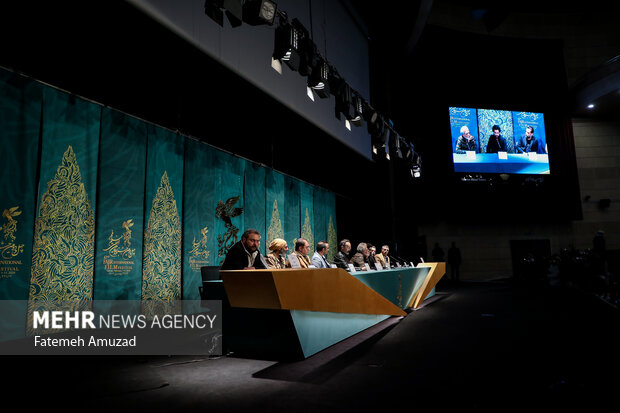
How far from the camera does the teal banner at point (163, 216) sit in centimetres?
455

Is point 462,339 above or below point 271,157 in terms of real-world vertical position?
below

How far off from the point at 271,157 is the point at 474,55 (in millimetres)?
8840

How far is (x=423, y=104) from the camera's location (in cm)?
1167

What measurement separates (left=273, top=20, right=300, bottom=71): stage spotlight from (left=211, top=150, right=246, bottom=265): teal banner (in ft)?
6.86

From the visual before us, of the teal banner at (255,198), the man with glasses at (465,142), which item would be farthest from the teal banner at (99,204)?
the man with glasses at (465,142)

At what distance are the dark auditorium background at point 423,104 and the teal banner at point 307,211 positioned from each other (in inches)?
10.7

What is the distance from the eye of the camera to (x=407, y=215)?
37.7 feet

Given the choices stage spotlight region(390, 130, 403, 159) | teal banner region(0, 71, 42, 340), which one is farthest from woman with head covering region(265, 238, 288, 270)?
stage spotlight region(390, 130, 403, 159)

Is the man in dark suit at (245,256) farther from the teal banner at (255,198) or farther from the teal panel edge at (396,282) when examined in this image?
the teal banner at (255,198)

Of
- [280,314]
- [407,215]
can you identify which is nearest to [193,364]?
[280,314]

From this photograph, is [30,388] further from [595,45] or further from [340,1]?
[595,45]

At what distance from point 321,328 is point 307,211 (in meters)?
5.56

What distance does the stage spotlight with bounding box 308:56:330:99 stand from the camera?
4.93 metres

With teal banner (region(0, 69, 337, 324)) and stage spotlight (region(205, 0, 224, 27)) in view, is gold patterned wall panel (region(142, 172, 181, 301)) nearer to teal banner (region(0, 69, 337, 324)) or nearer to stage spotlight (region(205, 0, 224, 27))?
teal banner (region(0, 69, 337, 324))
